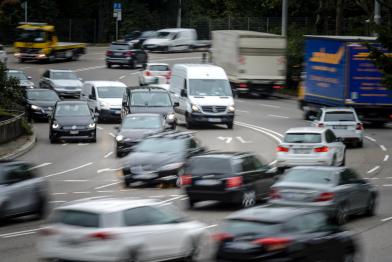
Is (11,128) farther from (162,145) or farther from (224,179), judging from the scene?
(224,179)

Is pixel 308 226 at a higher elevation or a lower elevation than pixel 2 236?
higher

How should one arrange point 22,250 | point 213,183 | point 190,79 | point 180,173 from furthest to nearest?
point 190,79 → point 180,173 → point 213,183 → point 22,250

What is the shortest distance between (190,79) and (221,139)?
4921mm

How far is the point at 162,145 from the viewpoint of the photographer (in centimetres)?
3042

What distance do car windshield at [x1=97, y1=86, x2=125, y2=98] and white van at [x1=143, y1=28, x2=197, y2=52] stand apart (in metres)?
34.2

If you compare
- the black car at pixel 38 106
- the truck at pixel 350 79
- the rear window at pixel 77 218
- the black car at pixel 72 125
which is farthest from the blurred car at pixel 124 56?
the rear window at pixel 77 218

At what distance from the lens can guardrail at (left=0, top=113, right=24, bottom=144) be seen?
41188 millimetres

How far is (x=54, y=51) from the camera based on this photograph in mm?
76562

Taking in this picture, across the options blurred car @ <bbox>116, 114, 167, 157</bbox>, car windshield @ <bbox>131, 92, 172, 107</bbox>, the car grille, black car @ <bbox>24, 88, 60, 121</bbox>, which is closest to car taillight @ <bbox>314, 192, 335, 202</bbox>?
blurred car @ <bbox>116, 114, 167, 157</bbox>

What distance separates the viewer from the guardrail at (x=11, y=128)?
Result: 41.2m

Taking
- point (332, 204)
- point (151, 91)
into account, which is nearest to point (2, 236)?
point (332, 204)

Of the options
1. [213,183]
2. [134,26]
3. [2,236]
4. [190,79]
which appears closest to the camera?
[2,236]

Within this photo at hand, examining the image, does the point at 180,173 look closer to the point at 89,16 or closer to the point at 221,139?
the point at 221,139

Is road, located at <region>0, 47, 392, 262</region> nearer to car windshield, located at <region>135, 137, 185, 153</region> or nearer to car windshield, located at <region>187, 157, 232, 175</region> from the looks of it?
car windshield, located at <region>187, 157, 232, 175</region>
